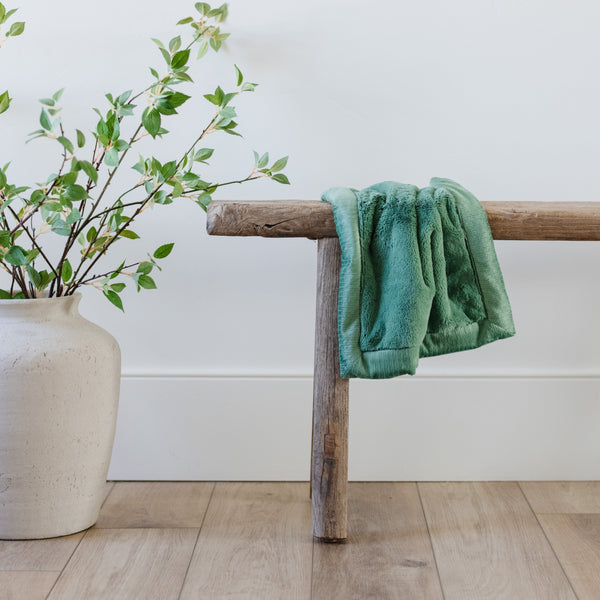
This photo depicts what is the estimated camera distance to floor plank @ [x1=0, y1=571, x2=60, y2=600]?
132cm

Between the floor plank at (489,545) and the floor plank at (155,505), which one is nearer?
the floor plank at (489,545)

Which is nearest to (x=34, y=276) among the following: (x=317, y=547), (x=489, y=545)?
(x=317, y=547)

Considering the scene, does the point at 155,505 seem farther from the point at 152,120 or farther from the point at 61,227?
the point at 152,120

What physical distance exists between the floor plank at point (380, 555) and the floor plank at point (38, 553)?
0.46 metres

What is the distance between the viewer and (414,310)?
137cm

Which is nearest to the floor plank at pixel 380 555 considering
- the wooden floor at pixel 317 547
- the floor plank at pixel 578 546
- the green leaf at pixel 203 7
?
the wooden floor at pixel 317 547

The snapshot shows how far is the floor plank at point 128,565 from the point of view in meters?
1.33

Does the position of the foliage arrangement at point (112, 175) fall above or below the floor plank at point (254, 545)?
above

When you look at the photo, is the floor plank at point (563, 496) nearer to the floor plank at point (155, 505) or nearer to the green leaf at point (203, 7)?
the floor plank at point (155, 505)

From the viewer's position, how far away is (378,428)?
6.02ft

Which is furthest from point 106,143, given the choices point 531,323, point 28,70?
point 531,323

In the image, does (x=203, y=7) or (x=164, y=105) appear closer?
(x=164, y=105)

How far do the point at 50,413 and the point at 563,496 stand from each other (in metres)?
1.09

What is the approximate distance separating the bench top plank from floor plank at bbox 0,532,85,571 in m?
0.65
